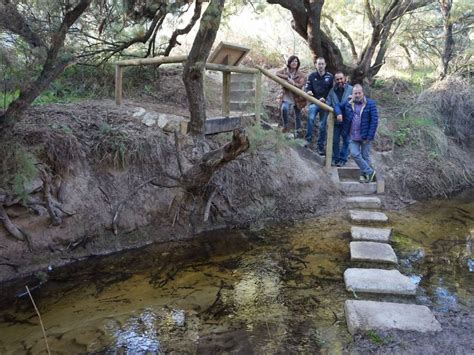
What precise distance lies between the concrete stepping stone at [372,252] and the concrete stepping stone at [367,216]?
0.97 meters

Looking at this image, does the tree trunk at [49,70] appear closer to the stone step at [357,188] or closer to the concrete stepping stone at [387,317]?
the concrete stepping stone at [387,317]

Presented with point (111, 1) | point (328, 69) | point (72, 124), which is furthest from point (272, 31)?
point (72, 124)

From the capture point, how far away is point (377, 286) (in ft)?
13.7

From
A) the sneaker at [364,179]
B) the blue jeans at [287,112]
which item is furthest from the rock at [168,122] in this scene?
the sneaker at [364,179]

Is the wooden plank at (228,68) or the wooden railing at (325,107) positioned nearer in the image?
the wooden plank at (228,68)

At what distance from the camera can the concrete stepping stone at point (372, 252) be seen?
4852 millimetres

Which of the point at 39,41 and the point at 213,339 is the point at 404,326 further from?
the point at 39,41

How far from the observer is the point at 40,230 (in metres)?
4.79

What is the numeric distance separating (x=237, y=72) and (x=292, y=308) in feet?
12.6

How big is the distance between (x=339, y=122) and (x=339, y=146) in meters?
0.54

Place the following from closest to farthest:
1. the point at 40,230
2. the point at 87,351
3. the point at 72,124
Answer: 1. the point at 87,351
2. the point at 40,230
3. the point at 72,124

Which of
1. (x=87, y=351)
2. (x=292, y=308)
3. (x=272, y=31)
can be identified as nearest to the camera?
(x=87, y=351)

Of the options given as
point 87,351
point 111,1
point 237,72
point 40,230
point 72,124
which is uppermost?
point 111,1

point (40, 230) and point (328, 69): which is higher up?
point (328, 69)
